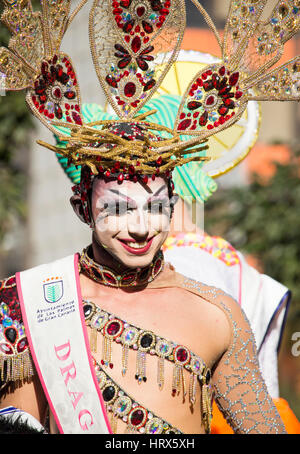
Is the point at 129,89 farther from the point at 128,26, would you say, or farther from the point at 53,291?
the point at 53,291

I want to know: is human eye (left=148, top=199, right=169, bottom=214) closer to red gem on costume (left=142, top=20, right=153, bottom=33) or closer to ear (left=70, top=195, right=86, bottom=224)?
ear (left=70, top=195, right=86, bottom=224)

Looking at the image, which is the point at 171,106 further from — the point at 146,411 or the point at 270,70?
the point at 146,411

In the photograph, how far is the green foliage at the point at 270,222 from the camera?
7309mm

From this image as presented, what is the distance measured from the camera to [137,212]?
2.94m

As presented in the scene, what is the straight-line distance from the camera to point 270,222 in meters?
7.37

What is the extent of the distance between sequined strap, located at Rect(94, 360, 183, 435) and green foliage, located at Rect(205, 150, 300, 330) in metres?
4.38

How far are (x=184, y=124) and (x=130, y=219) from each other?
1.41 feet

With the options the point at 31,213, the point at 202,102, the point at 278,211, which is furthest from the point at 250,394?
the point at 31,213

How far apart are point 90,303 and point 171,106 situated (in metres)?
1.18

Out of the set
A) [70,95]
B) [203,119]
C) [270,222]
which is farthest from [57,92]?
[270,222]

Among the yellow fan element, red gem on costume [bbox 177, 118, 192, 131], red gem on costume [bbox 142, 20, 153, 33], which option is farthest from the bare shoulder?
the yellow fan element

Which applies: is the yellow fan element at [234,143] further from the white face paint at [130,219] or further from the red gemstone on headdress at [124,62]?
the white face paint at [130,219]

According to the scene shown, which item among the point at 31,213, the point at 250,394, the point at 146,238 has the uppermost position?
the point at 146,238

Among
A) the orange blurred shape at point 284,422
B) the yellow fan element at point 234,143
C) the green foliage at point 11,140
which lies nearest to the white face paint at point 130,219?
the orange blurred shape at point 284,422
